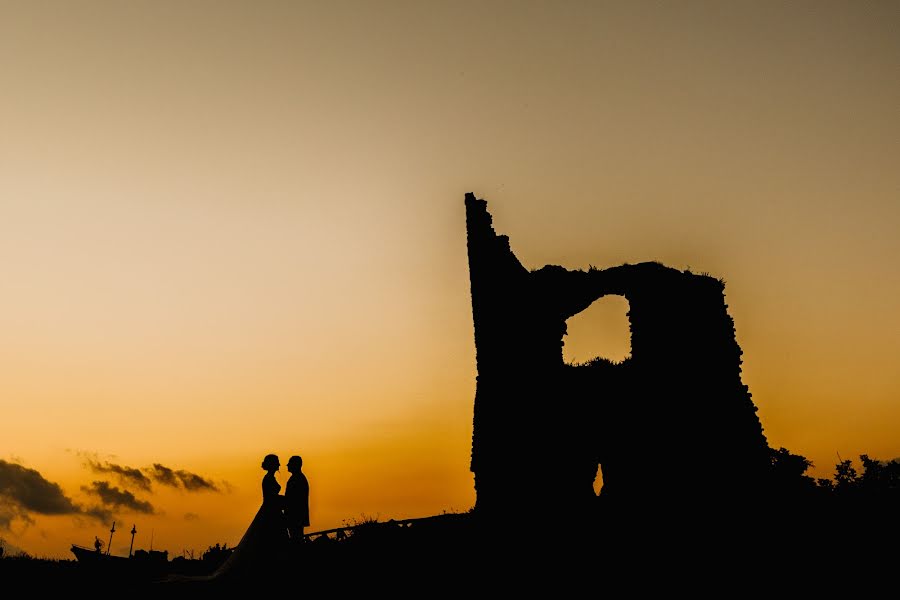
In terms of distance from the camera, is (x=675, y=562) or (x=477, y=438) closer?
(x=675, y=562)

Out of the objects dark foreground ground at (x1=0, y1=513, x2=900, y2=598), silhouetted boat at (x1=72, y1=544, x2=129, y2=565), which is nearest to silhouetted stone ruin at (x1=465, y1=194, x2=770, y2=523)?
dark foreground ground at (x1=0, y1=513, x2=900, y2=598)

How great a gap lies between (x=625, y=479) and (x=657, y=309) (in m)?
5.79

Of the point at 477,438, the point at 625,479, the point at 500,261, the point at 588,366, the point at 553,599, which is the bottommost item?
the point at 553,599

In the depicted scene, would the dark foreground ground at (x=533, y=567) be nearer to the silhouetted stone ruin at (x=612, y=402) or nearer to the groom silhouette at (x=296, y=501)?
the groom silhouette at (x=296, y=501)

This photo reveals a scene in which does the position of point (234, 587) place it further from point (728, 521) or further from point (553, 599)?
point (728, 521)

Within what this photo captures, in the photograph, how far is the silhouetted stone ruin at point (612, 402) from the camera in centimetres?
1909

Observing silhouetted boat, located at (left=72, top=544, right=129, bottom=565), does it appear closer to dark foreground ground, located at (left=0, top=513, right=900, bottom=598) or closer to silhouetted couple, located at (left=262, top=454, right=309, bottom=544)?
dark foreground ground, located at (left=0, top=513, right=900, bottom=598)

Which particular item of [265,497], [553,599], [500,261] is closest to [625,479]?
[500,261]

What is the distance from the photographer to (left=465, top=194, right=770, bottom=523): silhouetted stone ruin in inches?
752

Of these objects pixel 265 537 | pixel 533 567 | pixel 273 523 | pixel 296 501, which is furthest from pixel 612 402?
pixel 265 537

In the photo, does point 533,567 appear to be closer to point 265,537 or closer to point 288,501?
point 288,501

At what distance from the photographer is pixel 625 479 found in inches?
826

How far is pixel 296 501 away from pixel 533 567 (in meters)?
3.81

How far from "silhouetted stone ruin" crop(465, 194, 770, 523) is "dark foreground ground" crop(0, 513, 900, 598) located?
7.35 metres
